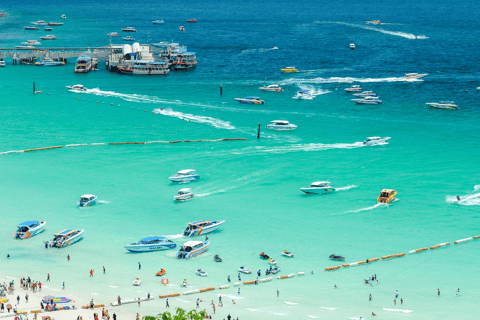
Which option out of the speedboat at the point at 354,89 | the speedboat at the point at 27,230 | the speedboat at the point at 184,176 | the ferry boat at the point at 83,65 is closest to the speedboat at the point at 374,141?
the speedboat at the point at 184,176

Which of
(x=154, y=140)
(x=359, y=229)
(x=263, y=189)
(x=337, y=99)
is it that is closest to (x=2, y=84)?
(x=154, y=140)

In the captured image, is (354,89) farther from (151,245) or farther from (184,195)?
(151,245)

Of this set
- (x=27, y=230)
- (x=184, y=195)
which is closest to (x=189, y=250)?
(x=184, y=195)

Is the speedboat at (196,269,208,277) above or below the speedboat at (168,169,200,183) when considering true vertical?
below

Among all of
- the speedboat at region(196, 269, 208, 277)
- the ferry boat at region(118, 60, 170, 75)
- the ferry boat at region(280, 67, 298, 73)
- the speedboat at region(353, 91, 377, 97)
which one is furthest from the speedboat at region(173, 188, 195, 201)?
the ferry boat at region(280, 67, 298, 73)

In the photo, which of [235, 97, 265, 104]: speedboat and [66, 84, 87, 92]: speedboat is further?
[66, 84, 87, 92]: speedboat

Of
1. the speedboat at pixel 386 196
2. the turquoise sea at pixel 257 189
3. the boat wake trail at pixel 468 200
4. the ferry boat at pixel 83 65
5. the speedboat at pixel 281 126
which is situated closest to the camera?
the turquoise sea at pixel 257 189

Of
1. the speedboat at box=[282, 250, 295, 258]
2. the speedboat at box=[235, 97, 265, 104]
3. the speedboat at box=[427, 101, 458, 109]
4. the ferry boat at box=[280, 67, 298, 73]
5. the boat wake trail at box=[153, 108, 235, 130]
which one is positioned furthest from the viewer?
the ferry boat at box=[280, 67, 298, 73]

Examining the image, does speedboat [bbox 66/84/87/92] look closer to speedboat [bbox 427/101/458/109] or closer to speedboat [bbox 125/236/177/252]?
speedboat [bbox 427/101/458/109]

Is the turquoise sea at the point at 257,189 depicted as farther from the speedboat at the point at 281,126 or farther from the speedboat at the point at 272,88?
the speedboat at the point at 281,126
